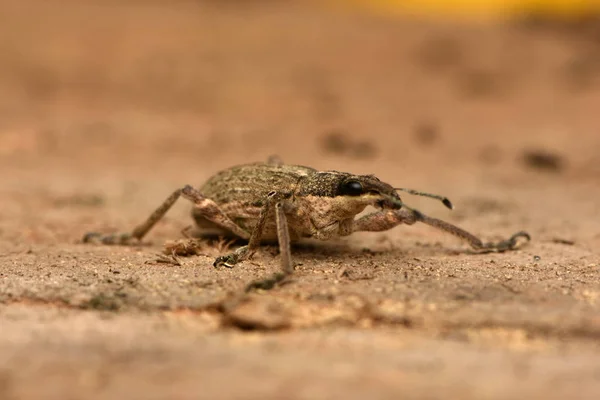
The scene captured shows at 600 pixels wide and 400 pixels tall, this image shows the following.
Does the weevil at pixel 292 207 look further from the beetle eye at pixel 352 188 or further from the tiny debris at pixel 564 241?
the tiny debris at pixel 564 241

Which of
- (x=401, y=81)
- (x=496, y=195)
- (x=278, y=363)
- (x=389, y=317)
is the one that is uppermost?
(x=401, y=81)

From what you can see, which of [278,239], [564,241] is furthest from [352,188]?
[564,241]

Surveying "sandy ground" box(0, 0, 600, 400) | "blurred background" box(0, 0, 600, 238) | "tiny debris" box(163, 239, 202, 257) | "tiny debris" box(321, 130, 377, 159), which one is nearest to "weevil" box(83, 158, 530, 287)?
"sandy ground" box(0, 0, 600, 400)

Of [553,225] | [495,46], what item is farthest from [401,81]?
[553,225]

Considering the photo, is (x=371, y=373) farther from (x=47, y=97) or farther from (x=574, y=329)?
(x=47, y=97)

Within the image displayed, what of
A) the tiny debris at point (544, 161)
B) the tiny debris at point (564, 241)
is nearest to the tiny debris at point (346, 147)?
the tiny debris at point (544, 161)

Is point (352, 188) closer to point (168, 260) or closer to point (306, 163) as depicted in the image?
point (168, 260)
